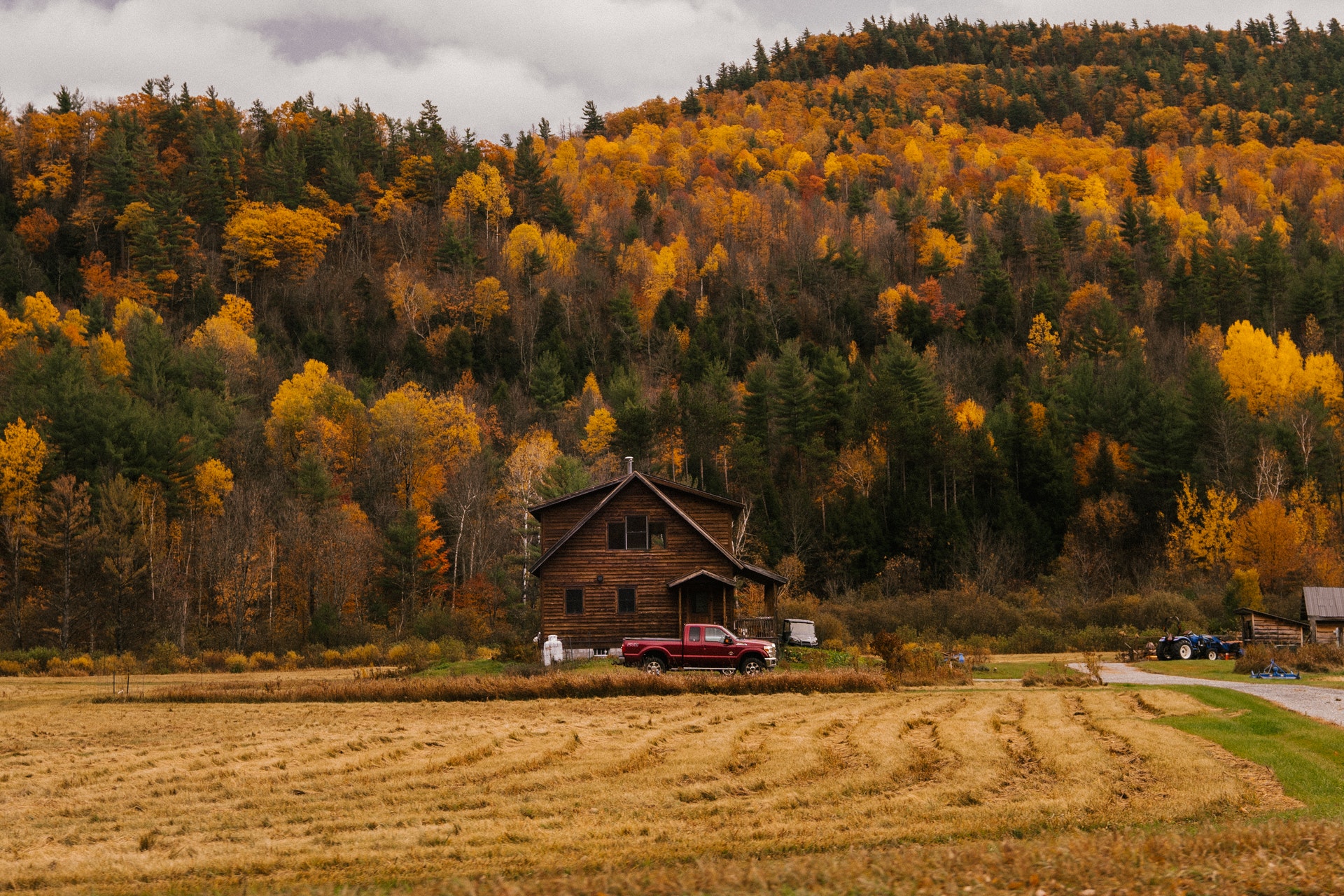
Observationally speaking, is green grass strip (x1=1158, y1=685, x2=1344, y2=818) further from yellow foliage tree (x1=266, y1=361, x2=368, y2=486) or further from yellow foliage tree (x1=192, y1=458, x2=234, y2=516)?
yellow foliage tree (x1=266, y1=361, x2=368, y2=486)

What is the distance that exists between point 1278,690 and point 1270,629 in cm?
1981

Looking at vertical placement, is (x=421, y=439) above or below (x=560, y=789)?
above

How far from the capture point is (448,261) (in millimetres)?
110750

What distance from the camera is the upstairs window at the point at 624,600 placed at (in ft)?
136

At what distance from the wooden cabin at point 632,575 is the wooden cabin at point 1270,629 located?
21.7 metres

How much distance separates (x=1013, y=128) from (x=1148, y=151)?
26418mm

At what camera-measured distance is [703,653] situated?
108 feet

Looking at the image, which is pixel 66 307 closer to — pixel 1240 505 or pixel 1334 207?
pixel 1240 505

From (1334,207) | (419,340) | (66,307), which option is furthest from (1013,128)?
(66,307)

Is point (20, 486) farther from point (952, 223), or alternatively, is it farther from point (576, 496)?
point (952, 223)

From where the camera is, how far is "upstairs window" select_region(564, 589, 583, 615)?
41.6 meters

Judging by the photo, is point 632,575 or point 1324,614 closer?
point 632,575

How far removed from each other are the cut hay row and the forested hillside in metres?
11.2

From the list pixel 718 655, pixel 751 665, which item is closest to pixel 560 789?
Answer: pixel 718 655
